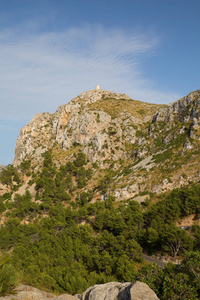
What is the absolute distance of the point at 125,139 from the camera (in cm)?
11681

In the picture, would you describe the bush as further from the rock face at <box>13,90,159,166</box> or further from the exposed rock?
the rock face at <box>13,90,159,166</box>

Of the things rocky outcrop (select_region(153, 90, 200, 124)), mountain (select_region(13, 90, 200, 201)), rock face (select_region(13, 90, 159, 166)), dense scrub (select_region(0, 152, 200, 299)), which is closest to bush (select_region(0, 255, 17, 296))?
dense scrub (select_region(0, 152, 200, 299))

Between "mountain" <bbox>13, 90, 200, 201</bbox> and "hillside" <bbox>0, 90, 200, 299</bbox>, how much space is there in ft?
1.88

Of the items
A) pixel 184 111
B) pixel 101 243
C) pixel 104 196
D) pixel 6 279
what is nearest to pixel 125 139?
pixel 184 111

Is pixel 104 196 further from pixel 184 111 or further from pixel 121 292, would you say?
pixel 121 292

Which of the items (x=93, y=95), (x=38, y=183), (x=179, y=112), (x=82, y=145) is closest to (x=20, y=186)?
(x=38, y=183)

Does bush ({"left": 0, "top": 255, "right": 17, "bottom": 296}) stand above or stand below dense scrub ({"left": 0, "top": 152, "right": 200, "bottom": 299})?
above

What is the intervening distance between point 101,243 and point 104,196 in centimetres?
3881

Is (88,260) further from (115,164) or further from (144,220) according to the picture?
(115,164)

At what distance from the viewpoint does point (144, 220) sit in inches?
2173

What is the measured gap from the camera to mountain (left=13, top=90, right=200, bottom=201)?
259 ft

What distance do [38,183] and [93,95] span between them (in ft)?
289

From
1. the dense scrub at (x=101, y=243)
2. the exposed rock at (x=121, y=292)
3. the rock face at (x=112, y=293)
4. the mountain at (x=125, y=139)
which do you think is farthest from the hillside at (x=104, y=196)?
the exposed rock at (x=121, y=292)

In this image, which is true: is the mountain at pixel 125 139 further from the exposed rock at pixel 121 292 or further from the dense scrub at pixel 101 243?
the exposed rock at pixel 121 292
